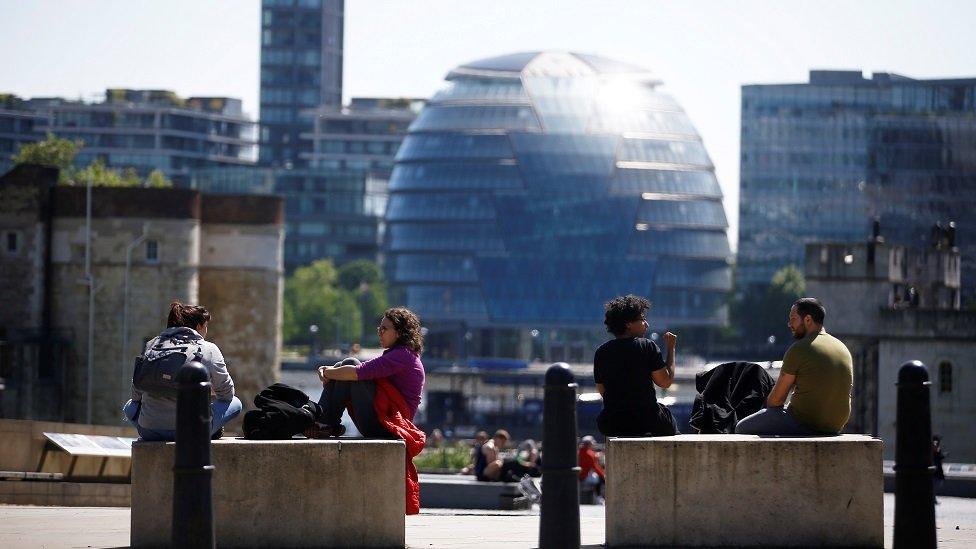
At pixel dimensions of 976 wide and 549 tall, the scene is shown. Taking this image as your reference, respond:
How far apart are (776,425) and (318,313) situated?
161321 mm

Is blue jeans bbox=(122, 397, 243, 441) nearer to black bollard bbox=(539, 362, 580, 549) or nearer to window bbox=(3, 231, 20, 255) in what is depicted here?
black bollard bbox=(539, 362, 580, 549)

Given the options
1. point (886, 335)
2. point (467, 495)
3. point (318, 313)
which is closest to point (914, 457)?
point (467, 495)

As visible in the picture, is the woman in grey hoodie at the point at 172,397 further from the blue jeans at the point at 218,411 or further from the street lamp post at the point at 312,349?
the street lamp post at the point at 312,349

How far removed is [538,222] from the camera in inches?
7461

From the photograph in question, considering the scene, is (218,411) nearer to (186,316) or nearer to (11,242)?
(186,316)

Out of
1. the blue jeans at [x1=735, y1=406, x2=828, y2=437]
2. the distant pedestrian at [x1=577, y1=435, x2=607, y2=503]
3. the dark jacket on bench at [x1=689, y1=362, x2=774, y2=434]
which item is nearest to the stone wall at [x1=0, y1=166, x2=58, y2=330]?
the distant pedestrian at [x1=577, y1=435, x2=607, y2=503]

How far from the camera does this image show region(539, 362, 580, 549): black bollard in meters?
10.9

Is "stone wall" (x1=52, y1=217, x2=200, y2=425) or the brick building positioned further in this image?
"stone wall" (x1=52, y1=217, x2=200, y2=425)

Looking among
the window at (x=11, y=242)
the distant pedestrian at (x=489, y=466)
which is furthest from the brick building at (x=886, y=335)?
the distant pedestrian at (x=489, y=466)

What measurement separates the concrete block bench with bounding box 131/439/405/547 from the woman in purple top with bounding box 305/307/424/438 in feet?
2.80

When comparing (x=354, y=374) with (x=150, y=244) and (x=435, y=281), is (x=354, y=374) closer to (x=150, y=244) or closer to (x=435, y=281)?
(x=150, y=244)

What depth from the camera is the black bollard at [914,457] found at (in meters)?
11.0

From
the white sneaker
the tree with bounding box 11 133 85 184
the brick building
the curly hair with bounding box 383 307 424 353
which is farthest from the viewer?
the tree with bounding box 11 133 85 184

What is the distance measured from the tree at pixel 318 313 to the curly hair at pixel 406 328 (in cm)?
15712
